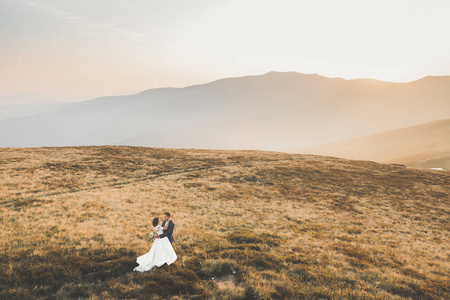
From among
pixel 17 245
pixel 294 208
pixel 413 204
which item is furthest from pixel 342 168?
pixel 17 245

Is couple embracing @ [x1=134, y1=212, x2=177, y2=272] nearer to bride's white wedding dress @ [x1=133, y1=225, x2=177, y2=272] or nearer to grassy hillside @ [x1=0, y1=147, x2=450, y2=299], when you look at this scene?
bride's white wedding dress @ [x1=133, y1=225, x2=177, y2=272]

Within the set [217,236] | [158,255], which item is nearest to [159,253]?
[158,255]

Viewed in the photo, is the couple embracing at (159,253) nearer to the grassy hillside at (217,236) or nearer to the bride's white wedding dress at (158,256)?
the bride's white wedding dress at (158,256)

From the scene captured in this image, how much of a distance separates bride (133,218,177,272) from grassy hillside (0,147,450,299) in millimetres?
491

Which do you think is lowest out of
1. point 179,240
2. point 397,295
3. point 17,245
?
point 397,295

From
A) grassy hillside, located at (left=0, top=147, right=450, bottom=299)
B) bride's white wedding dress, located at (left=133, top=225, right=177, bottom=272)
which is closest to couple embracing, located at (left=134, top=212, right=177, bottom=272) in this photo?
bride's white wedding dress, located at (left=133, top=225, right=177, bottom=272)

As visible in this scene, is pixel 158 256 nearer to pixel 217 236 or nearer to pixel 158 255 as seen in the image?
pixel 158 255

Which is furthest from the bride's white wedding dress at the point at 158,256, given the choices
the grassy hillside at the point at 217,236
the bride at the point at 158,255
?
the grassy hillside at the point at 217,236

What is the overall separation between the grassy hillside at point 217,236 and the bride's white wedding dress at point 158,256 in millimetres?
Result: 481

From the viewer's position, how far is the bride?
9.71 meters

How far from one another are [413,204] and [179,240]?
32077mm

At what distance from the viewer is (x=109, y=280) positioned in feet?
28.4

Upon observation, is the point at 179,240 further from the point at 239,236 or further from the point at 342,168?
the point at 342,168

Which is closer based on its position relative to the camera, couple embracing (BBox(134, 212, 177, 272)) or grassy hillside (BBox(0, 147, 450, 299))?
grassy hillside (BBox(0, 147, 450, 299))
